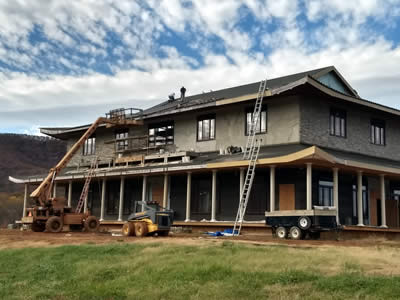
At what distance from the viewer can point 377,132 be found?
98.2ft

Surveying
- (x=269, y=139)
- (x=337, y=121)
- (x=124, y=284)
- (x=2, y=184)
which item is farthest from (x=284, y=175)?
(x=2, y=184)

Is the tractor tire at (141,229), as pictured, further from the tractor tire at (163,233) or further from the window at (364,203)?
the window at (364,203)

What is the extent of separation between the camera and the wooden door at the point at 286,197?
24625mm

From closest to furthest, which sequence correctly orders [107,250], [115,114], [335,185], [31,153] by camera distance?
[107,250] → [335,185] → [115,114] → [31,153]

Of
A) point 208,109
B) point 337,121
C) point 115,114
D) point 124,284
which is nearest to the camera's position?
point 124,284

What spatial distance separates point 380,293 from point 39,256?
36.1ft

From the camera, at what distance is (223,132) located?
28531 millimetres

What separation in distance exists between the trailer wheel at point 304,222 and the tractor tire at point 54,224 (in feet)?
40.9

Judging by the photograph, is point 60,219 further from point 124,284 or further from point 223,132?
point 124,284

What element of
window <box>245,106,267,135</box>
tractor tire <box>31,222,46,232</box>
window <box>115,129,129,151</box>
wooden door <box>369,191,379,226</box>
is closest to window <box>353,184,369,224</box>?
wooden door <box>369,191,379,226</box>

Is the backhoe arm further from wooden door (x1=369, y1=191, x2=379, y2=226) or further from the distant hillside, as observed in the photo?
the distant hillside

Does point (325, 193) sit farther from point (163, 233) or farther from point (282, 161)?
point (163, 233)

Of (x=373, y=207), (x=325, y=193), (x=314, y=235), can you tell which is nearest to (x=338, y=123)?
(x=325, y=193)

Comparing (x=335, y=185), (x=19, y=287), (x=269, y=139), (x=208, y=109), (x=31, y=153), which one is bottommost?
(x=19, y=287)
